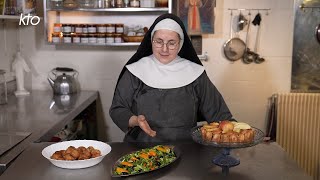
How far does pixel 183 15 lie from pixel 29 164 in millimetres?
1883

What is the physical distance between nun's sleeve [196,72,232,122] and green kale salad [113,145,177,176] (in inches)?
20.1

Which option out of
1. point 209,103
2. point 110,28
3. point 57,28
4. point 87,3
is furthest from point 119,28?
point 209,103

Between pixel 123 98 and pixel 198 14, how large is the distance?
127cm

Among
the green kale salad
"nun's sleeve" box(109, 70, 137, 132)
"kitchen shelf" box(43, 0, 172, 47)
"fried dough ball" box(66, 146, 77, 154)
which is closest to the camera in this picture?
the green kale salad

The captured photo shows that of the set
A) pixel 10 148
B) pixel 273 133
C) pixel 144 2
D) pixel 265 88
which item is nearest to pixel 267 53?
pixel 265 88

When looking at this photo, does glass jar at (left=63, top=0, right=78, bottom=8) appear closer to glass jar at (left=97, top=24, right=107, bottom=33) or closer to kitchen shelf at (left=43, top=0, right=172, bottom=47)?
kitchen shelf at (left=43, top=0, right=172, bottom=47)

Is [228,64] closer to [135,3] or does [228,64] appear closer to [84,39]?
[135,3]

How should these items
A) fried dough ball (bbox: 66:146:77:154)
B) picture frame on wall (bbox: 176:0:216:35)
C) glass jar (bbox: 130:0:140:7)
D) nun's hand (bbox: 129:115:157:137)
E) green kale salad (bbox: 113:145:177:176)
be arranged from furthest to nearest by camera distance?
picture frame on wall (bbox: 176:0:216:35) → glass jar (bbox: 130:0:140:7) → nun's hand (bbox: 129:115:157:137) → fried dough ball (bbox: 66:146:77:154) → green kale salad (bbox: 113:145:177:176)

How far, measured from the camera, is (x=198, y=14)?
9.76 ft

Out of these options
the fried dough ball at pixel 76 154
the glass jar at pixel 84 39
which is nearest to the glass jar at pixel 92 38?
the glass jar at pixel 84 39

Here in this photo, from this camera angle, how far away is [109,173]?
133 centimetres

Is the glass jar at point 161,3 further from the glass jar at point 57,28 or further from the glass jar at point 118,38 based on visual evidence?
the glass jar at point 57,28

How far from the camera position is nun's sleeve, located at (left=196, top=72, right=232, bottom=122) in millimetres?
1928

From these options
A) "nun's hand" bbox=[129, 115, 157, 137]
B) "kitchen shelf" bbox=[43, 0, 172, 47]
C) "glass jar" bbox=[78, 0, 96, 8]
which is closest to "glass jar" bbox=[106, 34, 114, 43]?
"kitchen shelf" bbox=[43, 0, 172, 47]
